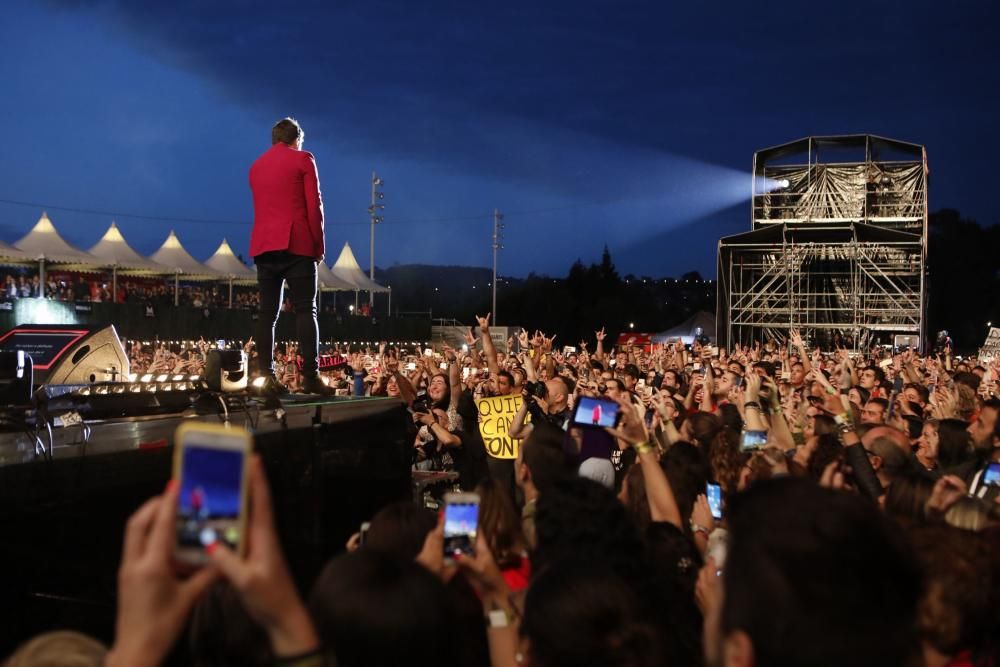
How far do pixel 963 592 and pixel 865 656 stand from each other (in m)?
1.33

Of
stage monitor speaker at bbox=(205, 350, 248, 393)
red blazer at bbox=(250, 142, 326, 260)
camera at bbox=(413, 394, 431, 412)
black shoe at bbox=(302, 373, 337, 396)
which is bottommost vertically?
camera at bbox=(413, 394, 431, 412)

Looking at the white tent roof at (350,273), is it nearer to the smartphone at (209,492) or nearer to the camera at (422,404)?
the camera at (422,404)

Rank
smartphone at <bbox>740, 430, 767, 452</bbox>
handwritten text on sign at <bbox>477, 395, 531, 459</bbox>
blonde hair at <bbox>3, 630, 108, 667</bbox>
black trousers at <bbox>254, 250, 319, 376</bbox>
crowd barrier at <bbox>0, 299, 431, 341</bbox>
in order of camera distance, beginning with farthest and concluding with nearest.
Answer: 1. crowd barrier at <bbox>0, 299, 431, 341</bbox>
2. handwritten text on sign at <bbox>477, 395, 531, 459</bbox>
3. black trousers at <bbox>254, 250, 319, 376</bbox>
4. smartphone at <bbox>740, 430, 767, 452</bbox>
5. blonde hair at <bbox>3, 630, 108, 667</bbox>

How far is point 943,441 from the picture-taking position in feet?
22.2

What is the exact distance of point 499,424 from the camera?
848 cm

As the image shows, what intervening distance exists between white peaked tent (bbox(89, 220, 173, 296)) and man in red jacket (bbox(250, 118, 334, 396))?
31023 millimetres

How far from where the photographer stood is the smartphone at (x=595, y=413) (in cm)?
518

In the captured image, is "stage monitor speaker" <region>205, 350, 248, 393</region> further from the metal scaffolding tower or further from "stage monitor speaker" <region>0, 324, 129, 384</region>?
the metal scaffolding tower

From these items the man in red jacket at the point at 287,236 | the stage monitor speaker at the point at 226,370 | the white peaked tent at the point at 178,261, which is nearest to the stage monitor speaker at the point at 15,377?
the stage monitor speaker at the point at 226,370

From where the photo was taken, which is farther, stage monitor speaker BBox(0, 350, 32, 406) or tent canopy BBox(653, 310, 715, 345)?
tent canopy BBox(653, 310, 715, 345)

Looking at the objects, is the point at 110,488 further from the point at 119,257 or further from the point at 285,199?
the point at 119,257

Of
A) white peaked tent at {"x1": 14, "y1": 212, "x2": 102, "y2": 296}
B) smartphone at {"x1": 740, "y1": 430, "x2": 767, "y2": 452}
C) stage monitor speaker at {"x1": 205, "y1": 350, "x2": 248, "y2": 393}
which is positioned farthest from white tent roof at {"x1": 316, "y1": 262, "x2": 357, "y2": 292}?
smartphone at {"x1": 740, "y1": 430, "x2": 767, "y2": 452}

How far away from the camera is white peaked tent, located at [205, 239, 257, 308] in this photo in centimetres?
4394

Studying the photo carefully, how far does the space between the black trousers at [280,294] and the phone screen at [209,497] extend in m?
5.54
